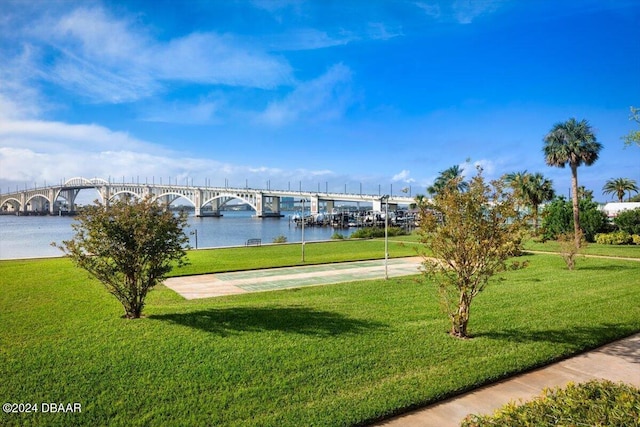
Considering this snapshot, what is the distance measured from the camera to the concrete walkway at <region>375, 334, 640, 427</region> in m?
5.42

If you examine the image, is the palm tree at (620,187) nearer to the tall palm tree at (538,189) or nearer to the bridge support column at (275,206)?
the tall palm tree at (538,189)

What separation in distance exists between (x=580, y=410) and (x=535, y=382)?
2.79m

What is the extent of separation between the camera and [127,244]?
884cm

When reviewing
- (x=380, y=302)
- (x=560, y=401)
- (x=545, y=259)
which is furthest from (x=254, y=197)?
(x=560, y=401)

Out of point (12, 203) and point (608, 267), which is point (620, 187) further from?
point (12, 203)

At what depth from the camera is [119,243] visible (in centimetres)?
880

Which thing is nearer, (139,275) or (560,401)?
(560,401)

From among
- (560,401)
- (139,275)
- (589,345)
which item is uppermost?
(139,275)

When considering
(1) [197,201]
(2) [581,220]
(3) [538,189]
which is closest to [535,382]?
(2) [581,220]

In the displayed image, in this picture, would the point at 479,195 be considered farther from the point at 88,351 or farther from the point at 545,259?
the point at 545,259

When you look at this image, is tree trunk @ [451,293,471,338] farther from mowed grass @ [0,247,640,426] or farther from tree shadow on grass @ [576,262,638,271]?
tree shadow on grass @ [576,262,638,271]

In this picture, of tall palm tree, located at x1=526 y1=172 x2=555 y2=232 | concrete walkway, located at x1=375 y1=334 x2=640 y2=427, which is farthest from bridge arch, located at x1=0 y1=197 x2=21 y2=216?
concrete walkway, located at x1=375 y1=334 x2=640 y2=427

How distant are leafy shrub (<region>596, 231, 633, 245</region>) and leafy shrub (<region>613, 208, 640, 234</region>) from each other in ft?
2.60

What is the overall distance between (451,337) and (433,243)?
6.18 ft
